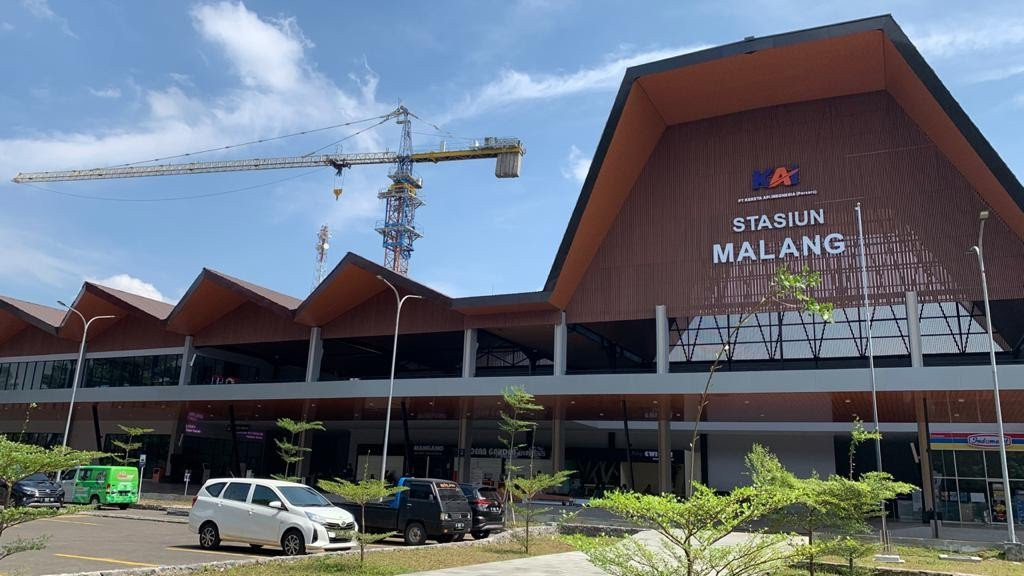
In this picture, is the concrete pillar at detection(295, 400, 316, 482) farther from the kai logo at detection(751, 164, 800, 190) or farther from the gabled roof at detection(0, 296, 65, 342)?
the kai logo at detection(751, 164, 800, 190)

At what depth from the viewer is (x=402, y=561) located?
583 inches

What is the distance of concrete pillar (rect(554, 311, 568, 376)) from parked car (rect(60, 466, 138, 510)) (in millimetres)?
17719

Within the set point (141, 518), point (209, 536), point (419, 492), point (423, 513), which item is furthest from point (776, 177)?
point (141, 518)

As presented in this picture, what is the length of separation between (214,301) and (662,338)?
24.2m

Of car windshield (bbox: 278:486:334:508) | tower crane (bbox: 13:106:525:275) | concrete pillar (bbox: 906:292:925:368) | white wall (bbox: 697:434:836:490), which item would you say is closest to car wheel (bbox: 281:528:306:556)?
car windshield (bbox: 278:486:334:508)

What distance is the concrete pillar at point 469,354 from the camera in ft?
111

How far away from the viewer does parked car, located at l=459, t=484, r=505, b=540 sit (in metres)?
20.7

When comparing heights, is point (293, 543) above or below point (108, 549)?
above

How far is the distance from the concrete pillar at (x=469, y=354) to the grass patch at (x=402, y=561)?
1465cm

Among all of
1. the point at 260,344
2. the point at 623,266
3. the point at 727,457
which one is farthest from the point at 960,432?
the point at 260,344

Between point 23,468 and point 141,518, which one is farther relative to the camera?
point 141,518

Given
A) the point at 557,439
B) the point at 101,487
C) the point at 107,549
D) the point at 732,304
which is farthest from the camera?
the point at 557,439

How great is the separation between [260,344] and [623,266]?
2304 cm

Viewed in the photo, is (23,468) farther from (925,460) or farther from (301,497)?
(925,460)
